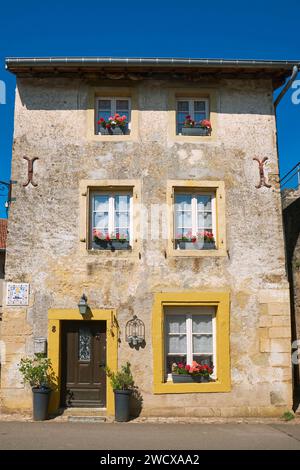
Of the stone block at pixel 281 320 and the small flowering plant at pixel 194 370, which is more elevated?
the stone block at pixel 281 320

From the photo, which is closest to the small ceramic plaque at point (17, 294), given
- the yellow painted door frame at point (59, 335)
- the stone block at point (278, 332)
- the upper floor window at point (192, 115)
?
the yellow painted door frame at point (59, 335)

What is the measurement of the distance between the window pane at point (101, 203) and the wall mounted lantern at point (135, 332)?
8.18ft

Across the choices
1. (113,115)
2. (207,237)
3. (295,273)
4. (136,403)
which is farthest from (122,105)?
(136,403)

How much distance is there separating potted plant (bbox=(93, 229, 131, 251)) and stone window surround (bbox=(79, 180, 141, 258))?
0.39 feet

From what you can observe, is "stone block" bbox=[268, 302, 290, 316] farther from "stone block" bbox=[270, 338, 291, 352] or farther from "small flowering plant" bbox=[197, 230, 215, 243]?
"small flowering plant" bbox=[197, 230, 215, 243]

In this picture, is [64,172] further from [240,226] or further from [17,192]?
[240,226]

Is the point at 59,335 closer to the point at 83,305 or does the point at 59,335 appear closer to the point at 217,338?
the point at 83,305

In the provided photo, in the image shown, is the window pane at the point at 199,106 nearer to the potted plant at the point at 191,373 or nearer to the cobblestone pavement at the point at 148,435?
the potted plant at the point at 191,373

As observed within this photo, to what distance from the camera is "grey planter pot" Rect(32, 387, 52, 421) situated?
940 cm

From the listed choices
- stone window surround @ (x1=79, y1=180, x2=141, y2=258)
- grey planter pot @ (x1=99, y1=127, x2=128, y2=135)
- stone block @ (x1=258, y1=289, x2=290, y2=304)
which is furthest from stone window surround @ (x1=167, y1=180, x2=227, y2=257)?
grey planter pot @ (x1=99, y1=127, x2=128, y2=135)

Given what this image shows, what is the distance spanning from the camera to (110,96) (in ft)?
36.3

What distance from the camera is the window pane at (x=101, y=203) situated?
10.6 m

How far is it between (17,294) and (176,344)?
3554 mm
